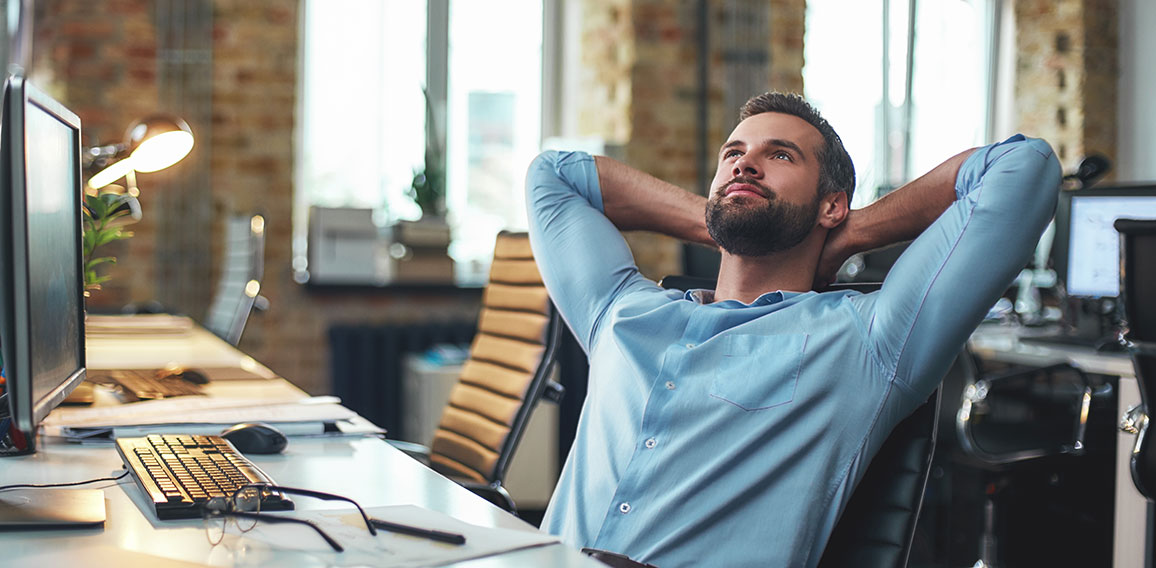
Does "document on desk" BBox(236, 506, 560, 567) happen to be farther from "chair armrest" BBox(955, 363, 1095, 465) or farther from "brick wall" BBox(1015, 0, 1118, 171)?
"brick wall" BBox(1015, 0, 1118, 171)

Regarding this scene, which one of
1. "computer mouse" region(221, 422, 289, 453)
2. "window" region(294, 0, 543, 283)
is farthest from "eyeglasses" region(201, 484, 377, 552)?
"window" region(294, 0, 543, 283)

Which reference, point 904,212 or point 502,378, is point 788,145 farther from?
point 502,378

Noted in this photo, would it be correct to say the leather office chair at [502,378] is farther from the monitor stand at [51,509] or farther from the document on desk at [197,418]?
the monitor stand at [51,509]

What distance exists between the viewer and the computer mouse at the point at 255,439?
1.44 metres

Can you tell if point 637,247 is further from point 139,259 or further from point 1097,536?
point 1097,536

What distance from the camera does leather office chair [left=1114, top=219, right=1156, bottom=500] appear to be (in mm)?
2215

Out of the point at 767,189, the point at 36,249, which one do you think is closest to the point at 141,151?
the point at 36,249

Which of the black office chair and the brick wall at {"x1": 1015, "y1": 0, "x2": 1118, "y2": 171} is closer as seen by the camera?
the black office chair

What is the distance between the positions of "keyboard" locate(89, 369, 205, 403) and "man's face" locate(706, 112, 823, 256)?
988 millimetres

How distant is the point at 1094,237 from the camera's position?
3.38 meters

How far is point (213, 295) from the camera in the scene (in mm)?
4516

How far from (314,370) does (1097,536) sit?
122 inches

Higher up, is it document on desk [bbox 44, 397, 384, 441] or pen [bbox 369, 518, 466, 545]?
pen [bbox 369, 518, 466, 545]

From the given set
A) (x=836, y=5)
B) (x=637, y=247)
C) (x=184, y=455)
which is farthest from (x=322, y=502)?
(x=836, y=5)
